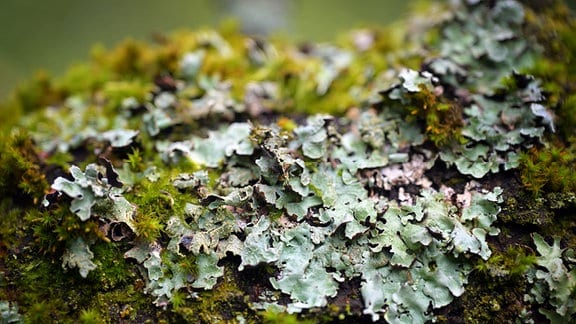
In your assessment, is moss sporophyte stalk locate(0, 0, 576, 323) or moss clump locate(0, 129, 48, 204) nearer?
moss sporophyte stalk locate(0, 0, 576, 323)

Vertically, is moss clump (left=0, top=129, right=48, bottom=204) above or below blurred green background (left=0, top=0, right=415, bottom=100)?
above

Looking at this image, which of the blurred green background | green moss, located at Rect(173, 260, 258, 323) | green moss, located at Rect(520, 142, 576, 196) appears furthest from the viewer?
the blurred green background

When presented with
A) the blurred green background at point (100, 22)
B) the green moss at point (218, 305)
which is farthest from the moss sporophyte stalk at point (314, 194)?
the blurred green background at point (100, 22)

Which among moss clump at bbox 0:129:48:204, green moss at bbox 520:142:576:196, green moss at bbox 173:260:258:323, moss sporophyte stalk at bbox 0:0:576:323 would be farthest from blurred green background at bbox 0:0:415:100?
green moss at bbox 173:260:258:323

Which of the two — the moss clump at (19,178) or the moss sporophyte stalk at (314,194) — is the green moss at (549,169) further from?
the moss clump at (19,178)

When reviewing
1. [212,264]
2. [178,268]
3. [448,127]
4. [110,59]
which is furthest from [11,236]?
[448,127]

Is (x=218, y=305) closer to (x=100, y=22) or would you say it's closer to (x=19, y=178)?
(x=19, y=178)

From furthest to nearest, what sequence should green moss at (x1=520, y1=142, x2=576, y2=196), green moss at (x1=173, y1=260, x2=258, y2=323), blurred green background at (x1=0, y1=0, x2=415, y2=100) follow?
blurred green background at (x1=0, y1=0, x2=415, y2=100) < green moss at (x1=520, y1=142, x2=576, y2=196) < green moss at (x1=173, y1=260, x2=258, y2=323)

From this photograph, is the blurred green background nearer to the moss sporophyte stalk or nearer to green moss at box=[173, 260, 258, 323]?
the moss sporophyte stalk
